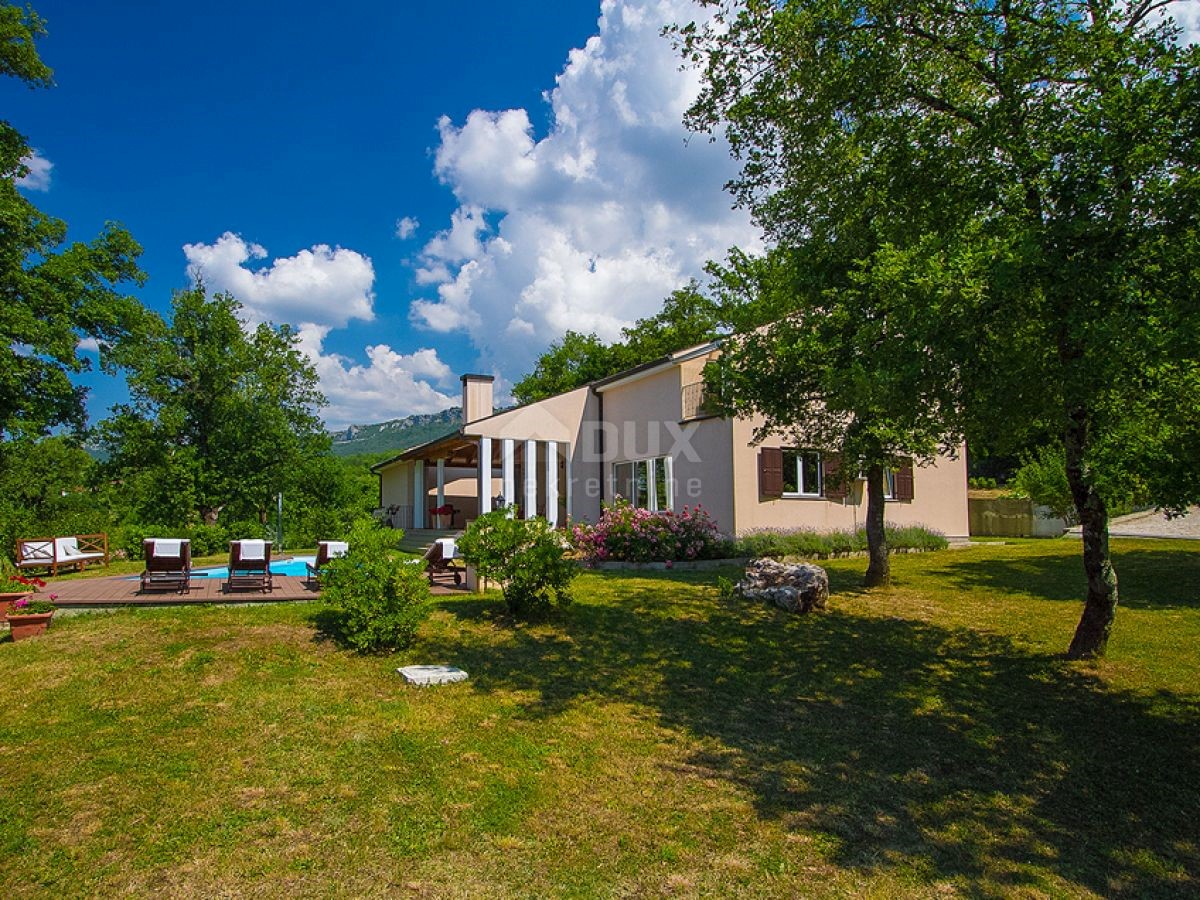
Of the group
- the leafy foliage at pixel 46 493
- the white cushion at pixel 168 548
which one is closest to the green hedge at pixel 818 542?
the white cushion at pixel 168 548

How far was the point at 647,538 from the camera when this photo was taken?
13.9 metres

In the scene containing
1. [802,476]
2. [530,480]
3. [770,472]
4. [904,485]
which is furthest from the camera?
[904,485]

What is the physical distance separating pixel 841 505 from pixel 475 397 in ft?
39.8

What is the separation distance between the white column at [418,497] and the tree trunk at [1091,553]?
2208cm

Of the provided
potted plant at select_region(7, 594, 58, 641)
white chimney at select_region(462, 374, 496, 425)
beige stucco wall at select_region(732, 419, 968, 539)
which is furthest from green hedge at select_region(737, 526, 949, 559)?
potted plant at select_region(7, 594, 58, 641)

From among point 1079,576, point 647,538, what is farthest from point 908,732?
point 1079,576

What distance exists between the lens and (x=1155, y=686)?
630 centimetres

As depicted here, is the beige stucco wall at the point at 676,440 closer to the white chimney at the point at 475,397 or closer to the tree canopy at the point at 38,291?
Result: the white chimney at the point at 475,397

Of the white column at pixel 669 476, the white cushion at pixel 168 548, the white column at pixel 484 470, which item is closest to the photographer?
the white cushion at pixel 168 548

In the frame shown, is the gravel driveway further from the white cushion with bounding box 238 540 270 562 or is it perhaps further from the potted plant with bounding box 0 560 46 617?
the potted plant with bounding box 0 560 46 617

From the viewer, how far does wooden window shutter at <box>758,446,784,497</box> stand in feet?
51.1

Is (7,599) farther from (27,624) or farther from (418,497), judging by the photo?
(418,497)

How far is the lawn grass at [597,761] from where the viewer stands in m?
3.32

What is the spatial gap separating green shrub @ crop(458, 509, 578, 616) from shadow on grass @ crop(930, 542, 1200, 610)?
8.08 meters
